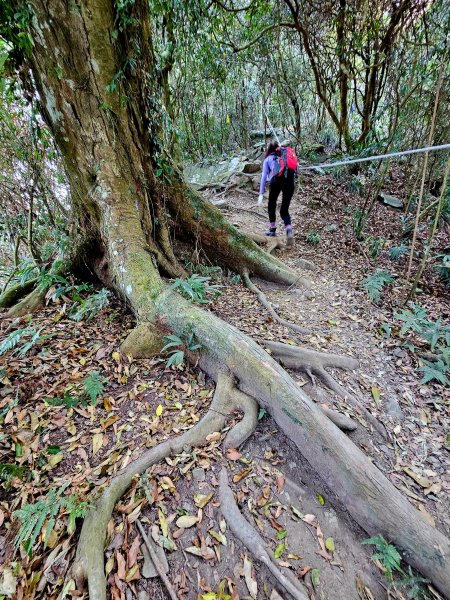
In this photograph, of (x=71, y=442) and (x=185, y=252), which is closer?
(x=71, y=442)

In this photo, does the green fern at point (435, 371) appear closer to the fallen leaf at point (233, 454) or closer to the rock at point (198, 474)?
the fallen leaf at point (233, 454)

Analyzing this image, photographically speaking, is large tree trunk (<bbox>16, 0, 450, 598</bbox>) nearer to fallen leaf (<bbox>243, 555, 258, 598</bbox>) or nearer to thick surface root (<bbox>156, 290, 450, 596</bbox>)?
thick surface root (<bbox>156, 290, 450, 596</bbox>)

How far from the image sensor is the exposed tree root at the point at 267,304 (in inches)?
157

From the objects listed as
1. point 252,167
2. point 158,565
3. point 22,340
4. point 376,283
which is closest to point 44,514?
point 158,565

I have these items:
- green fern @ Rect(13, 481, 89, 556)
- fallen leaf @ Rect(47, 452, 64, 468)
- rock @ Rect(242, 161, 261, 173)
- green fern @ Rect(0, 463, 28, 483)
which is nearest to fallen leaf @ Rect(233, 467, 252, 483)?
green fern @ Rect(13, 481, 89, 556)

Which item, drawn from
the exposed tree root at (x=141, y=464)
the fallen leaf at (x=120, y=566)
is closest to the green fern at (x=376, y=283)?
the exposed tree root at (x=141, y=464)

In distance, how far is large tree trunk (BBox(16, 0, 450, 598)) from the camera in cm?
213

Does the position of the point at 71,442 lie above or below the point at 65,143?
below

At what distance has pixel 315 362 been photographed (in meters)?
3.32

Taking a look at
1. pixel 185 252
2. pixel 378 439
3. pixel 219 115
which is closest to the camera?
pixel 378 439

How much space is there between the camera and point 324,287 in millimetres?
5168

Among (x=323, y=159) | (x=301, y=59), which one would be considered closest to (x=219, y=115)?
(x=301, y=59)

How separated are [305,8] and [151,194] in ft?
25.5

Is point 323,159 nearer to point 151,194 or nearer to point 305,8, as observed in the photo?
point 305,8
